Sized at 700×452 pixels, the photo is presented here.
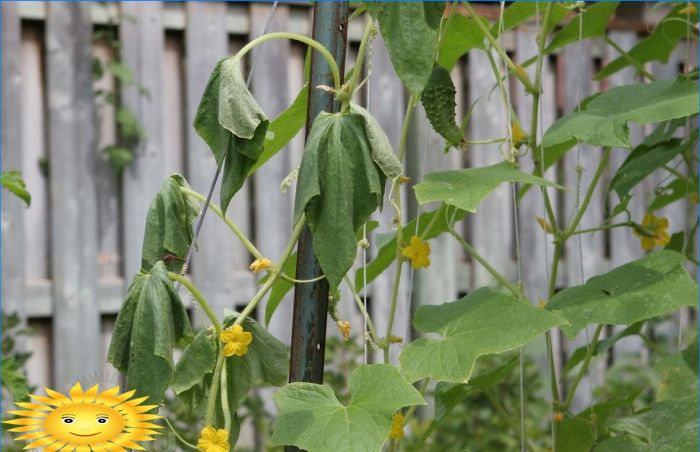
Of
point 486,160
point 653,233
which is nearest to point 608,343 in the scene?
point 653,233

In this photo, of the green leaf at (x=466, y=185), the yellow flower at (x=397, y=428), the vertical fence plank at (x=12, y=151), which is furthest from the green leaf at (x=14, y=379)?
the vertical fence plank at (x=12, y=151)

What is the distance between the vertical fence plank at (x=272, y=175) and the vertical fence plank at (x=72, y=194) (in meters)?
0.55

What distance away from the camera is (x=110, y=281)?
123 inches

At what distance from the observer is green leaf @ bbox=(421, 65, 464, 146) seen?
1.07m

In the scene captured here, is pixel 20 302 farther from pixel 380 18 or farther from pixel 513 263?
pixel 380 18

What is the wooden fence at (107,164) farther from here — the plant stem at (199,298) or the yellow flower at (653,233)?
the plant stem at (199,298)

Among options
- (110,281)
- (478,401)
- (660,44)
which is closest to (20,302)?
(110,281)

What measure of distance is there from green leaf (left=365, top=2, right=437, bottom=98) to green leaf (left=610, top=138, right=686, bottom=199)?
0.57 m

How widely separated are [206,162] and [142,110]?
0.86 feet

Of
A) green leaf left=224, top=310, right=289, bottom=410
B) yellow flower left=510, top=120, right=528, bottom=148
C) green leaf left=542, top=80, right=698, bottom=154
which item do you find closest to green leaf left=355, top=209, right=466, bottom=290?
yellow flower left=510, top=120, right=528, bottom=148

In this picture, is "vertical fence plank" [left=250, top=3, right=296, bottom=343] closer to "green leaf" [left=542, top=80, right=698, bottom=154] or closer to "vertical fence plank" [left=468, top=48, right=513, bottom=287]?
"vertical fence plank" [left=468, top=48, right=513, bottom=287]

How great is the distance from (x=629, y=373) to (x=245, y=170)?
353cm

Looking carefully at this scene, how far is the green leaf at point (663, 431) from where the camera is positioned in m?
1.15

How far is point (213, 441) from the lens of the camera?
0.87 metres
